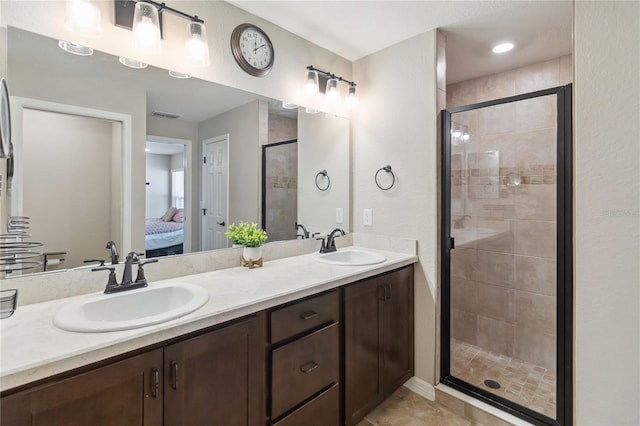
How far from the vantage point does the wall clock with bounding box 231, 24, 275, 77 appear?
1.82 metres

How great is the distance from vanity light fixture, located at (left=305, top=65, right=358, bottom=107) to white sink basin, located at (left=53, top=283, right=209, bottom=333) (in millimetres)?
1599

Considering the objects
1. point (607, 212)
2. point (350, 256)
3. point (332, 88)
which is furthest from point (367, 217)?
point (607, 212)

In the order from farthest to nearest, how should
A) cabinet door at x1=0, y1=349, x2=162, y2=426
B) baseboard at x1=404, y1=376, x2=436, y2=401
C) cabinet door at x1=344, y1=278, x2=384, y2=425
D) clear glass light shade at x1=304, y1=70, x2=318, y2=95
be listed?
clear glass light shade at x1=304, y1=70, x2=318, y2=95 < baseboard at x1=404, y1=376, x2=436, y2=401 < cabinet door at x1=344, y1=278, x2=384, y2=425 < cabinet door at x1=0, y1=349, x2=162, y2=426

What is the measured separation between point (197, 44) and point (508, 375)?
2.98 meters

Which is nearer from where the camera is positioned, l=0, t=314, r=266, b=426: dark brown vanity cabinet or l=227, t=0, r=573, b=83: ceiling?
l=0, t=314, r=266, b=426: dark brown vanity cabinet

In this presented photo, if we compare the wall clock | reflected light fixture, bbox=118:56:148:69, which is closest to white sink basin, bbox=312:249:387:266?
the wall clock

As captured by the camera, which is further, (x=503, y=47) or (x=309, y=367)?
(x=503, y=47)

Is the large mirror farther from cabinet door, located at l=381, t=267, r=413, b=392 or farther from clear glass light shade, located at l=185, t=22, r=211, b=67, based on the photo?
cabinet door, located at l=381, t=267, r=413, b=392

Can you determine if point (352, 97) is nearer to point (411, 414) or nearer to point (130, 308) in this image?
point (130, 308)

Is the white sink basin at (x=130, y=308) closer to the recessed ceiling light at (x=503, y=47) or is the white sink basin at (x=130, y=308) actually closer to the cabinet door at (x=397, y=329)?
the cabinet door at (x=397, y=329)

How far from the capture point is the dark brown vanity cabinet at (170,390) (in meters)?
0.83

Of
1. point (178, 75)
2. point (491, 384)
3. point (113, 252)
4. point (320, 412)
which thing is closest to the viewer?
point (113, 252)

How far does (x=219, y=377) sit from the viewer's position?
1.14 metres

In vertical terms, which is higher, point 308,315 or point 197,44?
point 197,44
